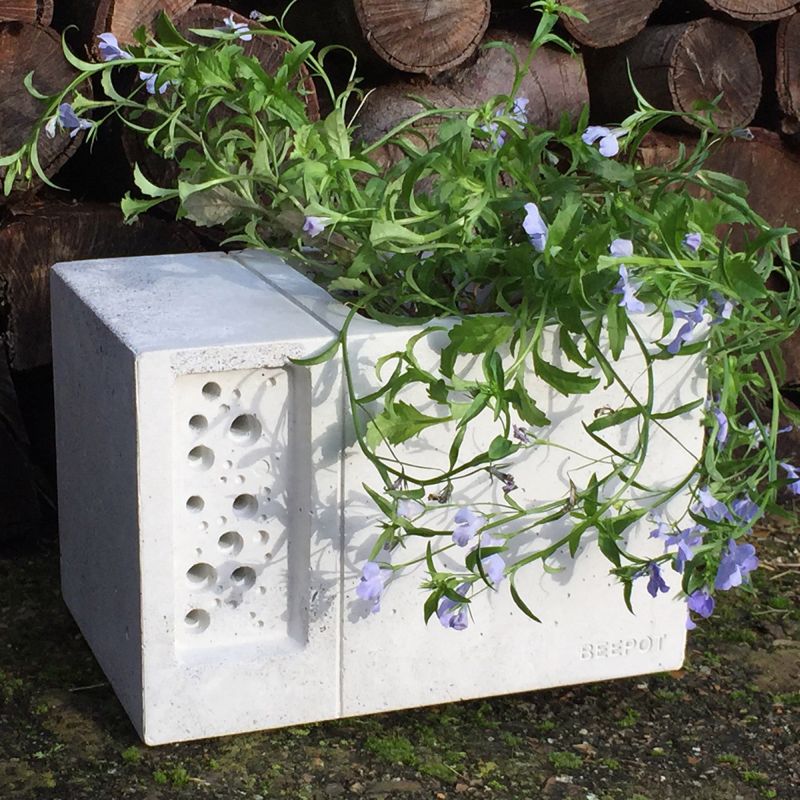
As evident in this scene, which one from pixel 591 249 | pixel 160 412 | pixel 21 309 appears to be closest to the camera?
pixel 591 249

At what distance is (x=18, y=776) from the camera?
71.2 inches

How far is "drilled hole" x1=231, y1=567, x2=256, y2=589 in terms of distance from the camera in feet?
6.11

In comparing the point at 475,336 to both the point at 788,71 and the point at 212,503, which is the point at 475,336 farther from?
the point at 788,71

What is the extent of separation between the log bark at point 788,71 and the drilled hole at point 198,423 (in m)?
1.33

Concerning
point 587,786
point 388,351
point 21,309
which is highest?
point 388,351

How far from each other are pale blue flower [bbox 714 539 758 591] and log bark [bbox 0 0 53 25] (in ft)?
4.17

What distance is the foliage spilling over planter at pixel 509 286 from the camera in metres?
1.67

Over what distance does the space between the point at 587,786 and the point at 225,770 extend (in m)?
0.46

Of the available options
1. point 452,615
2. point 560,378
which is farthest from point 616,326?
point 452,615

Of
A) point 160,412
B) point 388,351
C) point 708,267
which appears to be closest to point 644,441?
point 708,267

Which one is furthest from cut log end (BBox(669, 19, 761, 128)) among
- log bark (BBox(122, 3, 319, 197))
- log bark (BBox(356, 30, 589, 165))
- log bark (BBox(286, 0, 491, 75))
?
log bark (BBox(122, 3, 319, 197))

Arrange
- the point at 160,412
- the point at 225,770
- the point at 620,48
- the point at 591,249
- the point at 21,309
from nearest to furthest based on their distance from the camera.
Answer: the point at 591,249
the point at 160,412
the point at 225,770
the point at 21,309
the point at 620,48

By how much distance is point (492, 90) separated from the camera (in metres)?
2.42

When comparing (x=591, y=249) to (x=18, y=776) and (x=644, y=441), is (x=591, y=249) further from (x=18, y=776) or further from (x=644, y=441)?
(x=18, y=776)
